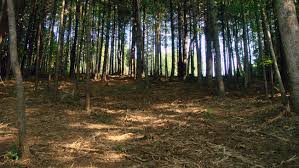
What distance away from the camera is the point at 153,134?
913 cm

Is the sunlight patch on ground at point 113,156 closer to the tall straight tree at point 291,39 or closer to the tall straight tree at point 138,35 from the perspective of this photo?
the tall straight tree at point 291,39

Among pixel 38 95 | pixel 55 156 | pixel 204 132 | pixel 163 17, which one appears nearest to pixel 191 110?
pixel 204 132

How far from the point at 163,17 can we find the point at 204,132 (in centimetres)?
2289

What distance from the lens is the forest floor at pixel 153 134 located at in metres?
7.20

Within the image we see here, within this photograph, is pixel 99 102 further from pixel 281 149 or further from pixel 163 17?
pixel 163 17

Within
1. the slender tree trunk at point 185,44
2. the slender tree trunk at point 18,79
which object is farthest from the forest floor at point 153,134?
the slender tree trunk at point 185,44

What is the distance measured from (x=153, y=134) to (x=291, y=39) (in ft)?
15.0

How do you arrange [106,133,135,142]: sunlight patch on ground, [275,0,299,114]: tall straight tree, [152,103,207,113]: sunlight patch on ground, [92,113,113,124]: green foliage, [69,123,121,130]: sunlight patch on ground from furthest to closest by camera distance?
[152,103,207,113]: sunlight patch on ground → [92,113,113,124]: green foliage → [69,123,121,130]: sunlight patch on ground → [275,0,299,114]: tall straight tree → [106,133,135,142]: sunlight patch on ground

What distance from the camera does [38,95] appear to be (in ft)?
53.2

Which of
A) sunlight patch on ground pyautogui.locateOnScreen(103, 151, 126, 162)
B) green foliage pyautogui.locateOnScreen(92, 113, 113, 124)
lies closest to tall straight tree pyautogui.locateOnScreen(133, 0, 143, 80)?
green foliage pyautogui.locateOnScreen(92, 113, 113, 124)

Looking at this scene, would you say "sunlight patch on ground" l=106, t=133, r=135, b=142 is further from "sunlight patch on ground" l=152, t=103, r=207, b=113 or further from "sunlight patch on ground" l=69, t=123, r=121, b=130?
"sunlight patch on ground" l=152, t=103, r=207, b=113

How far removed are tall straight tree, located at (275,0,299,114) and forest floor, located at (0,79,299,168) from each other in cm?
84

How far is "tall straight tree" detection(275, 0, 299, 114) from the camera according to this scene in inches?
377

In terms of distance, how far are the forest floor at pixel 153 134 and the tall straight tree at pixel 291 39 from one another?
2.76 ft
